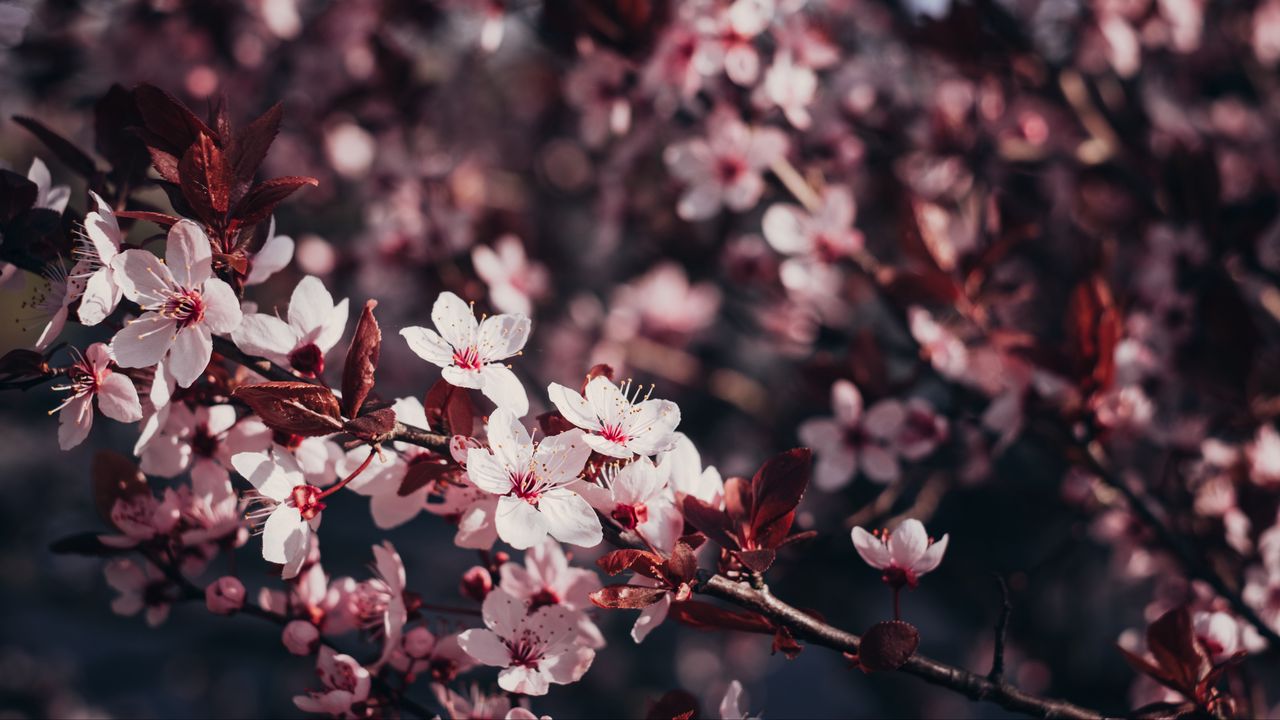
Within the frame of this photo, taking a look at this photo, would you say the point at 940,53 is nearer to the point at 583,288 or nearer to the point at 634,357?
the point at 634,357

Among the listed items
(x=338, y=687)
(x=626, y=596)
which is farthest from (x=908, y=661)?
(x=338, y=687)

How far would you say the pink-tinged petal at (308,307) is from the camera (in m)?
0.89

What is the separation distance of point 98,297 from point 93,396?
0.54 feet

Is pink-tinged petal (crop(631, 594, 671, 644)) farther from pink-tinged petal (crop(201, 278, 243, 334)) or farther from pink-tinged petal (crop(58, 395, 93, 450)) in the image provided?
pink-tinged petal (crop(58, 395, 93, 450))

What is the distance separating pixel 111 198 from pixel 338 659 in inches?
25.0

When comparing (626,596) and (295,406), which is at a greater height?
(295,406)

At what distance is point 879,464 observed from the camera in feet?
4.67

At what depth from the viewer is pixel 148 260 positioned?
2.69 feet

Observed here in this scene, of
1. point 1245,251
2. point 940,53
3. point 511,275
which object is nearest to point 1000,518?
point 1245,251

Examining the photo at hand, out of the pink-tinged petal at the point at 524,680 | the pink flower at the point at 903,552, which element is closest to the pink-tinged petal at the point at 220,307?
the pink-tinged petal at the point at 524,680

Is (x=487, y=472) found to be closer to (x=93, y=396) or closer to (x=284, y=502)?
(x=284, y=502)

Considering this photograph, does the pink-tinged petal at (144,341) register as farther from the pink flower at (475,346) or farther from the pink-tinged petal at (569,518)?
the pink-tinged petal at (569,518)

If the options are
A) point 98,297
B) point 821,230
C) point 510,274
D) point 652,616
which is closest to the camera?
point 98,297

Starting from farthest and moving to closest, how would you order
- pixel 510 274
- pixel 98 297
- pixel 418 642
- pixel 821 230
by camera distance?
pixel 510 274, pixel 821 230, pixel 418 642, pixel 98 297
